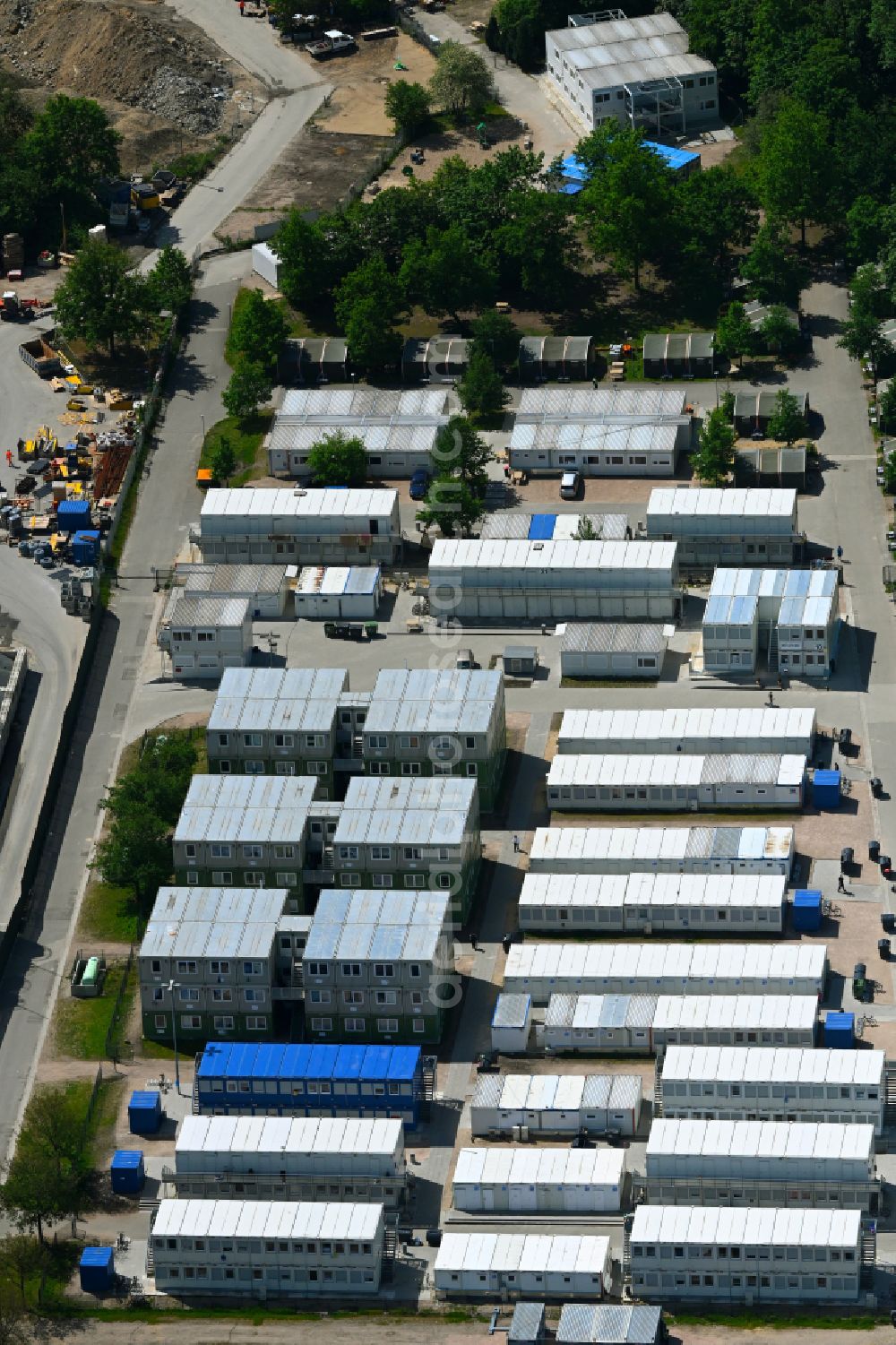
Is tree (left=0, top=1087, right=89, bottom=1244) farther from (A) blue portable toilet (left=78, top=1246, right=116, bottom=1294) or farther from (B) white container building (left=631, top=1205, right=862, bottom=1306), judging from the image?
(B) white container building (left=631, top=1205, right=862, bottom=1306)

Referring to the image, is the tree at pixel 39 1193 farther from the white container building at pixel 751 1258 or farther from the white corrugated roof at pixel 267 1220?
the white container building at pixel 751 1258

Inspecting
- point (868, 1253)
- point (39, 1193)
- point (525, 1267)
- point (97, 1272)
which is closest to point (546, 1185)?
point (525, 1267)

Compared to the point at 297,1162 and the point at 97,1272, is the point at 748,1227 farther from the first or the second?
the point at 97,1272

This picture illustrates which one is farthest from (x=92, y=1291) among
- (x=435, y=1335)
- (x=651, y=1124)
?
(x=651, y=1124)

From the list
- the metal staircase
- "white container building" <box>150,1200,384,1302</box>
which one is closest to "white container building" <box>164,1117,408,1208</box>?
"white container building" <box>150,1200,384,1302</box>

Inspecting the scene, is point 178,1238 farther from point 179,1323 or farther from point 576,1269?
point 576,1269

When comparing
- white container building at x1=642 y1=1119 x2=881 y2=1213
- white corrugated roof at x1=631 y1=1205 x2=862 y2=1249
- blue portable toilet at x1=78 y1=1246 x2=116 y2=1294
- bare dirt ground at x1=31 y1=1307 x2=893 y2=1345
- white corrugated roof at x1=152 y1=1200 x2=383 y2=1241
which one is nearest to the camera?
bare dirt ground at x1=31 y1=1307 x2=893 y2=1345
